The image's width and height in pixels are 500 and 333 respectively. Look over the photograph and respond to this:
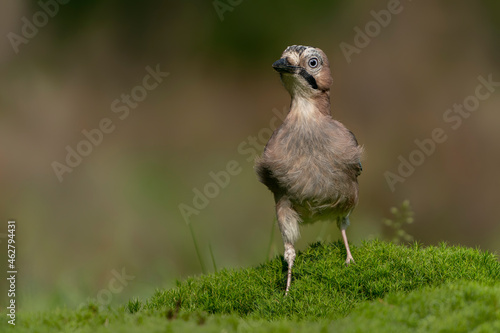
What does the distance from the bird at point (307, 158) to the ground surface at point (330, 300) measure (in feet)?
0.79

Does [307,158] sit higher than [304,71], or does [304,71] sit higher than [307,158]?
[304,71]

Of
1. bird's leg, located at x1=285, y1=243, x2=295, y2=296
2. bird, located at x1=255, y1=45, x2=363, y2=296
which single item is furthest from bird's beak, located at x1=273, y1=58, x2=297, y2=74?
bird's leg, located at x1=285, y1=243, x2=295, y2=296

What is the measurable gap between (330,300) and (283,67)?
6.21ft

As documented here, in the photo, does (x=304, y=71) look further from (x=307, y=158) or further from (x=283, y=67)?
(x=307, y=158)

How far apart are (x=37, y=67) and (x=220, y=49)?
2.12m

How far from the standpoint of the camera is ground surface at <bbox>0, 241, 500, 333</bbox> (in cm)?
378

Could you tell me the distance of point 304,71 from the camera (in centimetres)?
543

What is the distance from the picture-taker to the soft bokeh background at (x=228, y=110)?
693 cm

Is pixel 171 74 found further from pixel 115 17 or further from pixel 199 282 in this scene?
pixel 199 282

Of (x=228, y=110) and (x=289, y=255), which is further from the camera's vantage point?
(x=228, y=110)

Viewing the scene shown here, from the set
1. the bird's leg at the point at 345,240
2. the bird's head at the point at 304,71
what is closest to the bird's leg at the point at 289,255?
the bird's leg at the point at 345,240

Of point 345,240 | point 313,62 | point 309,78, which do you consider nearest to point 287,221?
point 345,240

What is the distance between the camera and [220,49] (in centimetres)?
782

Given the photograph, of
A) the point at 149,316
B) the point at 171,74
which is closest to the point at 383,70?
the point at 171,74
